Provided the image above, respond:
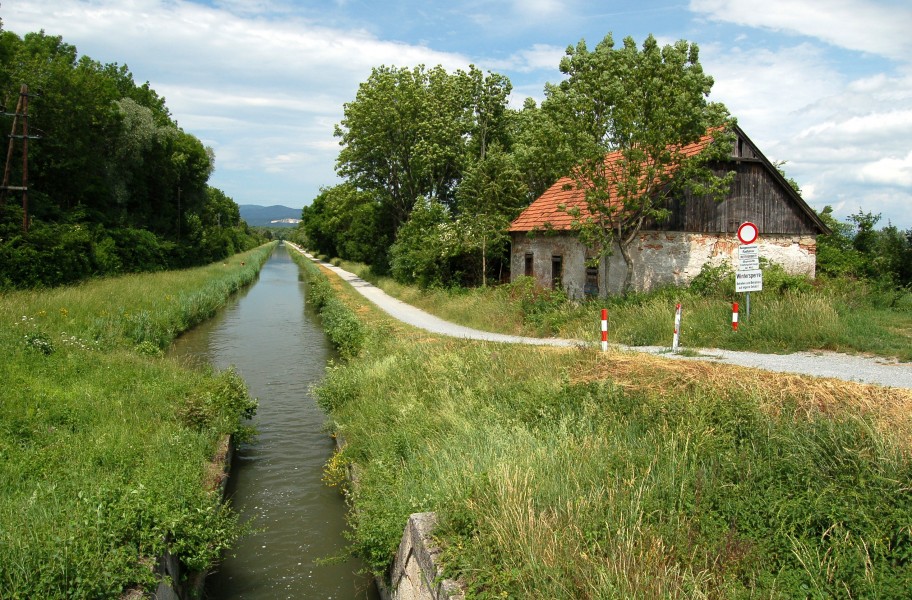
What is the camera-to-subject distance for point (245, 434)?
11148mm

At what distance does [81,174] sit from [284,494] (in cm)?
3095

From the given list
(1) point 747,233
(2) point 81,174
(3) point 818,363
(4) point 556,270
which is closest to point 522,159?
(4) point 556,270

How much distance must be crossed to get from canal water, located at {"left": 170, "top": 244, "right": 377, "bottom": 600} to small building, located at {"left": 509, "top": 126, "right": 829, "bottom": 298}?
345 inches

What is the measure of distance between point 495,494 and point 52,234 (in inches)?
999

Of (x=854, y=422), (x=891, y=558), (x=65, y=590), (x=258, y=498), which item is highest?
(x=854, y=422)

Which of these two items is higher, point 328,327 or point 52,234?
point 52,234

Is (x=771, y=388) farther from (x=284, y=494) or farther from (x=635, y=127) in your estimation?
(x=635, y=127)

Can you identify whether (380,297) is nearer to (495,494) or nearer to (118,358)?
(118,358)

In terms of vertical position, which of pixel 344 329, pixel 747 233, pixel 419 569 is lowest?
pixel 419 569

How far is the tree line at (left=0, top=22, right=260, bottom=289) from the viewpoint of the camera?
79.4ft

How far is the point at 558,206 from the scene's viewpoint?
18984mm

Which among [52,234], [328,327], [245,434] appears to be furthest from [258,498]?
[52,234]

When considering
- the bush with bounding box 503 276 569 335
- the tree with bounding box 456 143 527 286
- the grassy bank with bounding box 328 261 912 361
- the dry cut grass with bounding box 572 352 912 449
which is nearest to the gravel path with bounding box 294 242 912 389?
the grassy bank with bounding box 328 261 912 361

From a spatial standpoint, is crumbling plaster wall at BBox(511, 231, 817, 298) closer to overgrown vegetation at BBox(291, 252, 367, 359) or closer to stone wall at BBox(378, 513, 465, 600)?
overgrown vegetation at BBox(291, 252, 367, 359)
